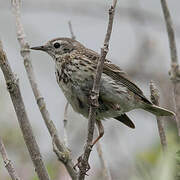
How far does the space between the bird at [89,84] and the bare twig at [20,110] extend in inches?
53.0

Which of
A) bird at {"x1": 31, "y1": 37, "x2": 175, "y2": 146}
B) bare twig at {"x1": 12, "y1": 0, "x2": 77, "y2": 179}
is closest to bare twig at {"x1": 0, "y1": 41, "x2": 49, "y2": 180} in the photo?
bare twig at {"x1": 12, "y1": 0, "x2": 77, "y2": 179}

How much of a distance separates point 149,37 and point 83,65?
5.04 ft

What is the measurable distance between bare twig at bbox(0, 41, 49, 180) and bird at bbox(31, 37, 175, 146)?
1346 mm

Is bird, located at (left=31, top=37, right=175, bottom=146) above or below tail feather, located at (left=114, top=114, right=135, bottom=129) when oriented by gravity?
above

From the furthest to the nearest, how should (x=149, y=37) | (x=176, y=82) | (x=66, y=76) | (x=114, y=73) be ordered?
(x=149, y=37) < (x=114, y=73) < (x=66, y=76) < (x=176, y=82)

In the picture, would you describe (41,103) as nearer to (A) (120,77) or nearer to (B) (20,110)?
(B) (20,110)

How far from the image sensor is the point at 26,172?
3676 millimetres

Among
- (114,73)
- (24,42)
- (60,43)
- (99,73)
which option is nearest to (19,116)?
(99,73)

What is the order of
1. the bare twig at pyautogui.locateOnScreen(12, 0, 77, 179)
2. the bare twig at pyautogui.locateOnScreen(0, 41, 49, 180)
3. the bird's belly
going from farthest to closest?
the bird's belly < the bare twig at pyautogui.locateOnScreen(12, 0, 77, 179) < the bare twig at pyautogui.locateOnScreen(0, 41, 49, 180)

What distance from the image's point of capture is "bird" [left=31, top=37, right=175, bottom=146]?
4082 mm

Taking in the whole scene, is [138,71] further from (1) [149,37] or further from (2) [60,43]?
(2) [60,43]

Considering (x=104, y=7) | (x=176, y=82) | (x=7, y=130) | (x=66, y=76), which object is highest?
(x=104, y=7)

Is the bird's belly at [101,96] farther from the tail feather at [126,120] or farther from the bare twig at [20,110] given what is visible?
the bare twig at [20,110]

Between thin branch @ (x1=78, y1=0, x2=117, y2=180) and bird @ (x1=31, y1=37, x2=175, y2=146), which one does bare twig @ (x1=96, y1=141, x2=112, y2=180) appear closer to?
thin branch @ (x1=78, y1=0, x2=117, y2=180)
